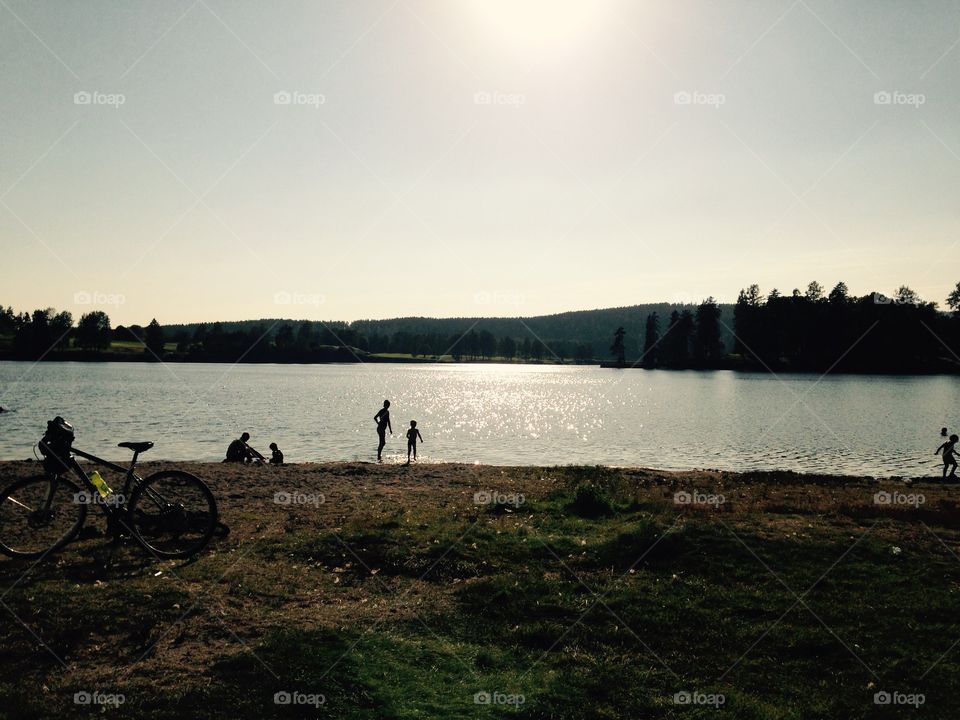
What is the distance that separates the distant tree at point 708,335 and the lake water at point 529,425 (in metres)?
81.2

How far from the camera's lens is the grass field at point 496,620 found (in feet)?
25.0

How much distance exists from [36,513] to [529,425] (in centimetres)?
5685

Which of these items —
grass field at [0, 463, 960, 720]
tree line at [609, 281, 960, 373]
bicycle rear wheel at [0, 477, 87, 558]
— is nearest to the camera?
grass field at [0, 463, 960, 720]

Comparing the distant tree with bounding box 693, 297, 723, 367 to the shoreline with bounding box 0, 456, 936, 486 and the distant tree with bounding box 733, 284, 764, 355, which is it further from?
the shoreline with bounding box 0, 456, 936, 486

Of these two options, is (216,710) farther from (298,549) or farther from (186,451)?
(186,451)

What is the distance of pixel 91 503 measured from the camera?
1156 cm

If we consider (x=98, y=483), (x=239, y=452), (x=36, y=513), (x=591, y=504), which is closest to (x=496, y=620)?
(x=98, y=483)

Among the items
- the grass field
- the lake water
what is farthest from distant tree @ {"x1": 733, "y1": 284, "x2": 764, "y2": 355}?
the grass field

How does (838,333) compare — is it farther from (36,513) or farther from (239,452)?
(36,513)

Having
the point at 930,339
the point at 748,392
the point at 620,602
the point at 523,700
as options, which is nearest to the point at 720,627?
the point at 620,602

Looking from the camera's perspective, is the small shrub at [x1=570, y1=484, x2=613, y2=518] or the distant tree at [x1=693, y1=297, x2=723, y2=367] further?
the distant tree at [x1=693, y1=297, x2=723, y2=367]

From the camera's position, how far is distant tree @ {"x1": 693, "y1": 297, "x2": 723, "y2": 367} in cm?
18562

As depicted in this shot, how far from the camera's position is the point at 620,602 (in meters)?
11.1

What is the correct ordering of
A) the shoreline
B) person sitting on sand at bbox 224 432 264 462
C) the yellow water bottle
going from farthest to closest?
person sitting on sand at bbox 224 432 264 462, the shoreline, the yellow water bottle
